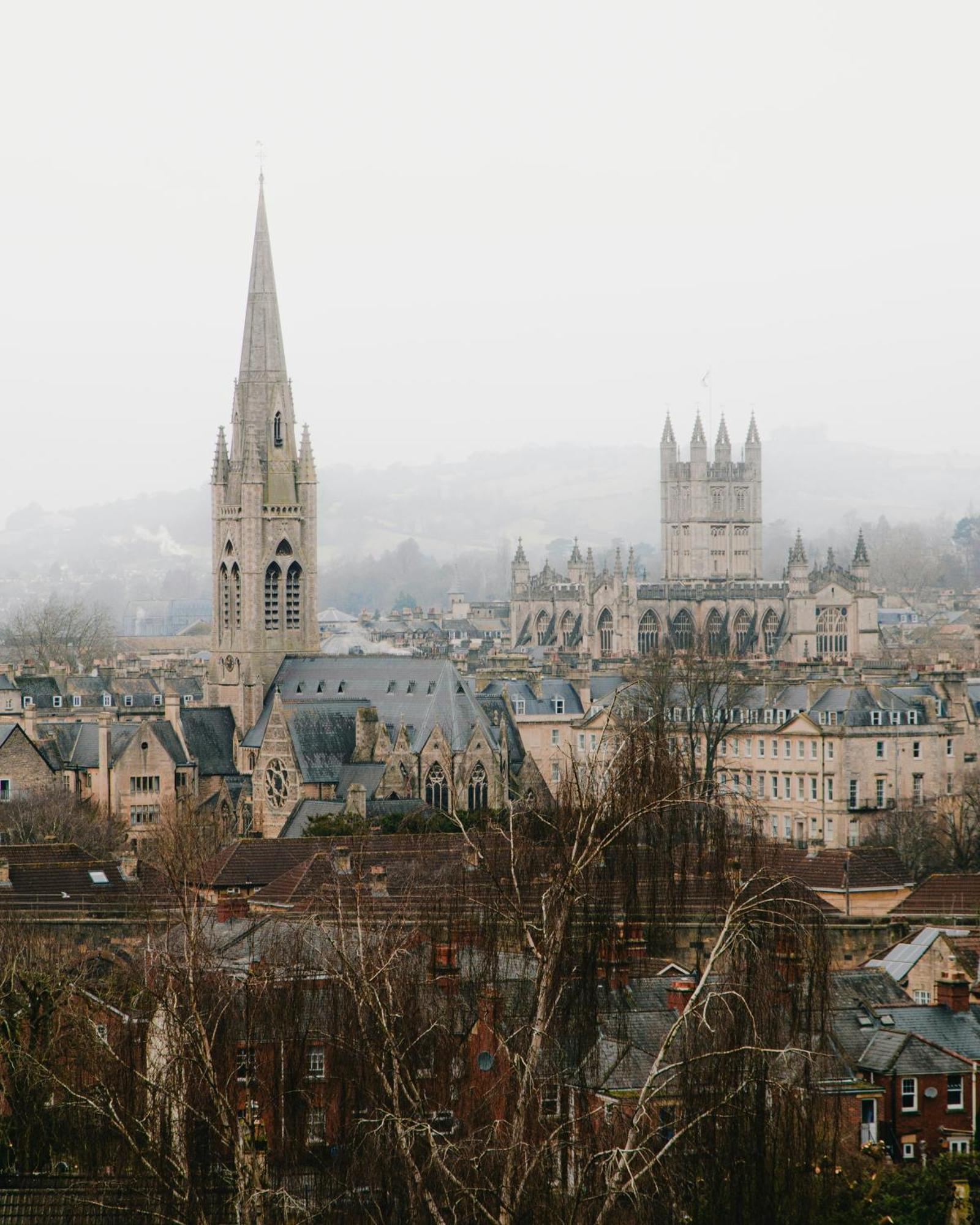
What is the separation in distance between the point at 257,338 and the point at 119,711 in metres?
16.0

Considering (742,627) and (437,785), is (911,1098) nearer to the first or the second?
(437,785)

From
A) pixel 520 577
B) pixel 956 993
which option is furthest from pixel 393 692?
pixel 520 577

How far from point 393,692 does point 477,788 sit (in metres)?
7.21

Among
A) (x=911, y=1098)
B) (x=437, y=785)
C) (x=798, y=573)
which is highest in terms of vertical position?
(x=798, y=573)

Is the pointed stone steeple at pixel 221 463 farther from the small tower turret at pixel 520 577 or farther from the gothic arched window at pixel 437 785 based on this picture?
the small tower turret at pixel 520 577

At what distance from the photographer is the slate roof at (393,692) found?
3383 inches

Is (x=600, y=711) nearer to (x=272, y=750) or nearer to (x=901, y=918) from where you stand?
(x=272, y=750)

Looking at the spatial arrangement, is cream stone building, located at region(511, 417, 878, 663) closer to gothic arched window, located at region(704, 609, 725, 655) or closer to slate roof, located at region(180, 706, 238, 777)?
gothic arched window, located at region(704, 609, 725, 655)

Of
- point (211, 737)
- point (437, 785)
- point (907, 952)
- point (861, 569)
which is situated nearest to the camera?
Result: point (907, 952)

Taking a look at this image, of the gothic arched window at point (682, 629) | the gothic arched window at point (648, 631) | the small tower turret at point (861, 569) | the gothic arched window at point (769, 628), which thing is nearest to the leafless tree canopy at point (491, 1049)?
the gothic arched window at point (682, 629)

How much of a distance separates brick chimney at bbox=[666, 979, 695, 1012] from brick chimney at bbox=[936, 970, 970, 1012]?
214 inches

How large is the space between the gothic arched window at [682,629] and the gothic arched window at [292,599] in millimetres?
61144

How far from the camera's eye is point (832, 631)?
158875 mm

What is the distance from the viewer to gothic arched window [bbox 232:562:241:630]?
97562 millimetres
